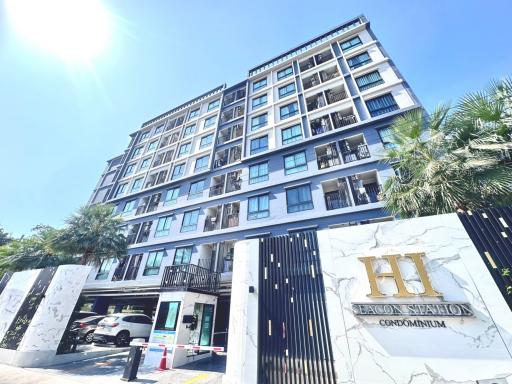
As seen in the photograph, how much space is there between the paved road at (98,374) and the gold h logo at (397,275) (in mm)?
5532

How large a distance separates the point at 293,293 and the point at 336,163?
10.8 meters

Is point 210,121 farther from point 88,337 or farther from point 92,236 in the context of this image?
point 88,337

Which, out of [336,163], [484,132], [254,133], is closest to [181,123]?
[254,133]

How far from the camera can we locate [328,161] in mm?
15000

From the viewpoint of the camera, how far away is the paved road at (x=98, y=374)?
21.2 ft

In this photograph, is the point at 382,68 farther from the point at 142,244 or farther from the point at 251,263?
the point at 142,244

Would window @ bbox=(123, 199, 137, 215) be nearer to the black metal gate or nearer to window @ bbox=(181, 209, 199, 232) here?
window @ bbox=(181, 209, 199, 232)

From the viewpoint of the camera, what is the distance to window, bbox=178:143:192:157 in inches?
909

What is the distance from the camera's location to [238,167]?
18344 millimetres

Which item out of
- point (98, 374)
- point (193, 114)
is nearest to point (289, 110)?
point (193, 114)

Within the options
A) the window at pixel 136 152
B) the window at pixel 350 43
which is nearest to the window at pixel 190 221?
the window at pixel 136 152

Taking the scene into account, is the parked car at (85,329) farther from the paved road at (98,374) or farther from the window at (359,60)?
the window at (359,60)

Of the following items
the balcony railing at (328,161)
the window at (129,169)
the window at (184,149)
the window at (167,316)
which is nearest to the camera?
the window at (167,316)

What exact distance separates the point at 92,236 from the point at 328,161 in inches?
634
